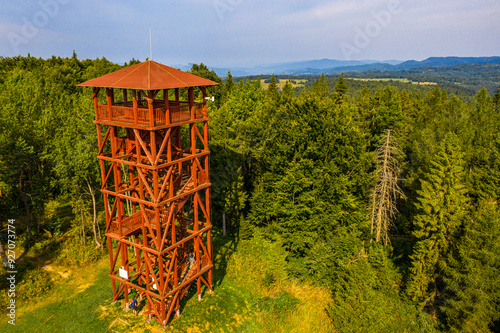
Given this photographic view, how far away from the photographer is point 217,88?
63.3 m

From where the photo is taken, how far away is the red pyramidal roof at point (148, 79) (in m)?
15.3

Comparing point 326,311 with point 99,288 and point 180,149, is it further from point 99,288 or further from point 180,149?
point 99,288

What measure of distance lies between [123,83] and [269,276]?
Result: 16.5 metres

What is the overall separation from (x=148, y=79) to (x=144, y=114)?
1.79 metres

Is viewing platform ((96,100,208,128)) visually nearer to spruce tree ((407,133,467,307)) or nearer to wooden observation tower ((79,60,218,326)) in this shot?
wooden observation tower ((79,60,218,326))

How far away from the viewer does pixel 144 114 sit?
15875 mm

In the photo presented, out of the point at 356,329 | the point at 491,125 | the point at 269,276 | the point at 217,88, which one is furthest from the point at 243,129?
the point at 217,88

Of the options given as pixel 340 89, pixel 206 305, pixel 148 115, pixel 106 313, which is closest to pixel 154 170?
pixel 148 115

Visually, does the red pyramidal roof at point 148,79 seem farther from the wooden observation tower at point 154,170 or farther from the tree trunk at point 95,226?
the tree trunk at point 95,226

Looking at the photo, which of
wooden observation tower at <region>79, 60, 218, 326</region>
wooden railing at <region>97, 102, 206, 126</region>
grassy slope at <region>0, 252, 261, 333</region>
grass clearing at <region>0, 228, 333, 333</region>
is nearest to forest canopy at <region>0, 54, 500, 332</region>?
grass clearing at <region>0, 228, 333, 333</region>

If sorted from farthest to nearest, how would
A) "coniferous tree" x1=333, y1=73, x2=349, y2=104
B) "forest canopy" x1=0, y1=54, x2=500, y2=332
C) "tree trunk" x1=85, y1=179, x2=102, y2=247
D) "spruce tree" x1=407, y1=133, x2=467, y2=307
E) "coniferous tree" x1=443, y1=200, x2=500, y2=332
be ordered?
"coniferous tree" x1=333, y1=73, x2=349, y2=104 → "tree trunk" x1=85, y1=179, x2=102, y2=247 → "spruce tree" x1=407, y1=133, x2=467, y2=307 → "forest canopy" x1=0, y1=54, x2=500, y2=332 → "coniferous tree" x1=443, y1=200, x2=500, y2=332

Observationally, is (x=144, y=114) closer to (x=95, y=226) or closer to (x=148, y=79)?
(x=148, y=79)

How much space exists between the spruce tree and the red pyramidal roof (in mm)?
16523

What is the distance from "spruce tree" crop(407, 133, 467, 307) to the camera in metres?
20.0
